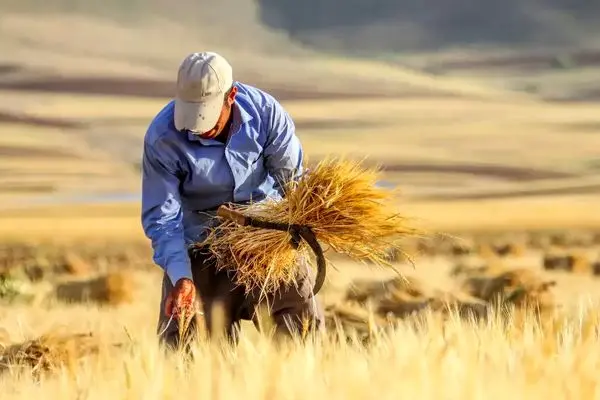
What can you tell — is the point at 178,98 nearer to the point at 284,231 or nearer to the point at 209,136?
the point at 209,136

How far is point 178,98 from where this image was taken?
5770 mm

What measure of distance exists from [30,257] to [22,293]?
1332 centimetres

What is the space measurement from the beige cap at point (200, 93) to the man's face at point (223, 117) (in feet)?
0.33

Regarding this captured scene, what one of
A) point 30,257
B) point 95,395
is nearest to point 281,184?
point 95,395

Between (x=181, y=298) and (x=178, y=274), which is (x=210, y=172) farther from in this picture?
(x=181, y=298)

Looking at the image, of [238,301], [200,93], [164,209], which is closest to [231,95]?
[200,93]

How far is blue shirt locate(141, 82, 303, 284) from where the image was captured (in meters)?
6.04

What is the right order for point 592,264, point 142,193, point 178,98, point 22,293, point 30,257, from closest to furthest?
point 178,98 → point 142,193 → point 22,293 → point 592,264 → point 30,257

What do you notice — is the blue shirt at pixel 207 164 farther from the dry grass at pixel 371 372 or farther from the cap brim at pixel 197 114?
the dry grass at pixel 371 372

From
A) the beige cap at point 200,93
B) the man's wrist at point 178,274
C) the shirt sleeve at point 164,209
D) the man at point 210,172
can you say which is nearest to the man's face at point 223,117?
the man at point 210,172

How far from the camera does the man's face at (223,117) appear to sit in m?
5.90

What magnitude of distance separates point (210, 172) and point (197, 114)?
0.44 m

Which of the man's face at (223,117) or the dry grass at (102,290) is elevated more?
the man's face at (223,117)

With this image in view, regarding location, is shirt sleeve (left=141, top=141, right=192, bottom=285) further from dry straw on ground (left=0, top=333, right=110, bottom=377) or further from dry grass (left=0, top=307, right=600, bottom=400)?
dry grass (left=0, top=307, right=600, bottom=400)
